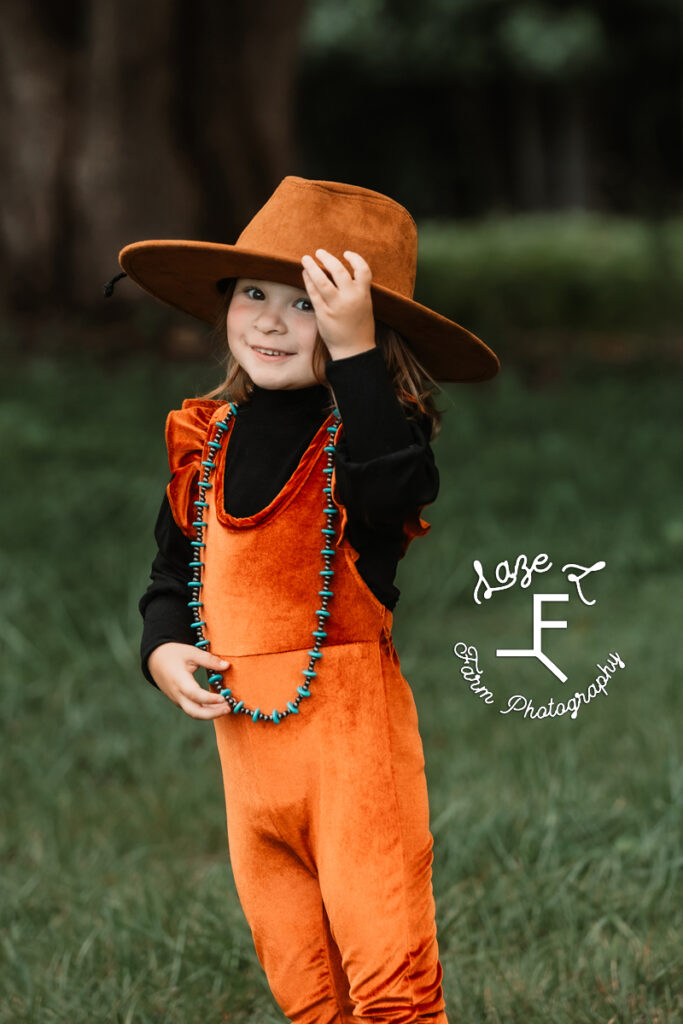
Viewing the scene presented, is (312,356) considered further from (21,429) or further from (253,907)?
(21,429)

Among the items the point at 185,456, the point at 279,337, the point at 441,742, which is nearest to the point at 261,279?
the point at 279,337

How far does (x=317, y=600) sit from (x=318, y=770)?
259 millimetres

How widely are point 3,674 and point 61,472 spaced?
A: 1672mm

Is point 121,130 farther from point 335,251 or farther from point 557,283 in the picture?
point 335,251

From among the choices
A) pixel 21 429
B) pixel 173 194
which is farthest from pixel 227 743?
pixel 173 194

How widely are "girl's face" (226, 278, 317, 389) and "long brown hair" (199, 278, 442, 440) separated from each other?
0.8 inches

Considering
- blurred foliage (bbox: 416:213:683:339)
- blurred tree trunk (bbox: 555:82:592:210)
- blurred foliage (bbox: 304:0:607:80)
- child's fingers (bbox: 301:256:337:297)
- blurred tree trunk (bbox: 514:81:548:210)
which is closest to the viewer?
child's fingers (bbox: 301:256:337:297)

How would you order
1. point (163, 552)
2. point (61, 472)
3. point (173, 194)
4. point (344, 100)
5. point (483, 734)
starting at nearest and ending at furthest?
point (163, 552)
point (483, 734)
point (61, 472)
point (173, 194)
point (344, 100)

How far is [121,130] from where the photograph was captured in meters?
8.56

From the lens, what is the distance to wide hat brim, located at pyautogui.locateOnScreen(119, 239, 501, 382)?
196 centimetres

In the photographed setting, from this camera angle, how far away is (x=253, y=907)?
209 cm

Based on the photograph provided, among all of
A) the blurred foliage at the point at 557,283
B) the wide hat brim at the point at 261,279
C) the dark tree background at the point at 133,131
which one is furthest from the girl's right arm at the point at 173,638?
the blurred foliage at the point at 557,283

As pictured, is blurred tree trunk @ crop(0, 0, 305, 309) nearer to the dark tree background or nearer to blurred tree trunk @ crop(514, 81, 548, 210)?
the dark tree background

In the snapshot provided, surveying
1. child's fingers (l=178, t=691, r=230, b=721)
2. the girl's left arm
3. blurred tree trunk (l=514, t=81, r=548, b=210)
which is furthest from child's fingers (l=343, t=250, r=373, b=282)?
blurred tree trunk (l=514, t=81, r=548, b=210)
